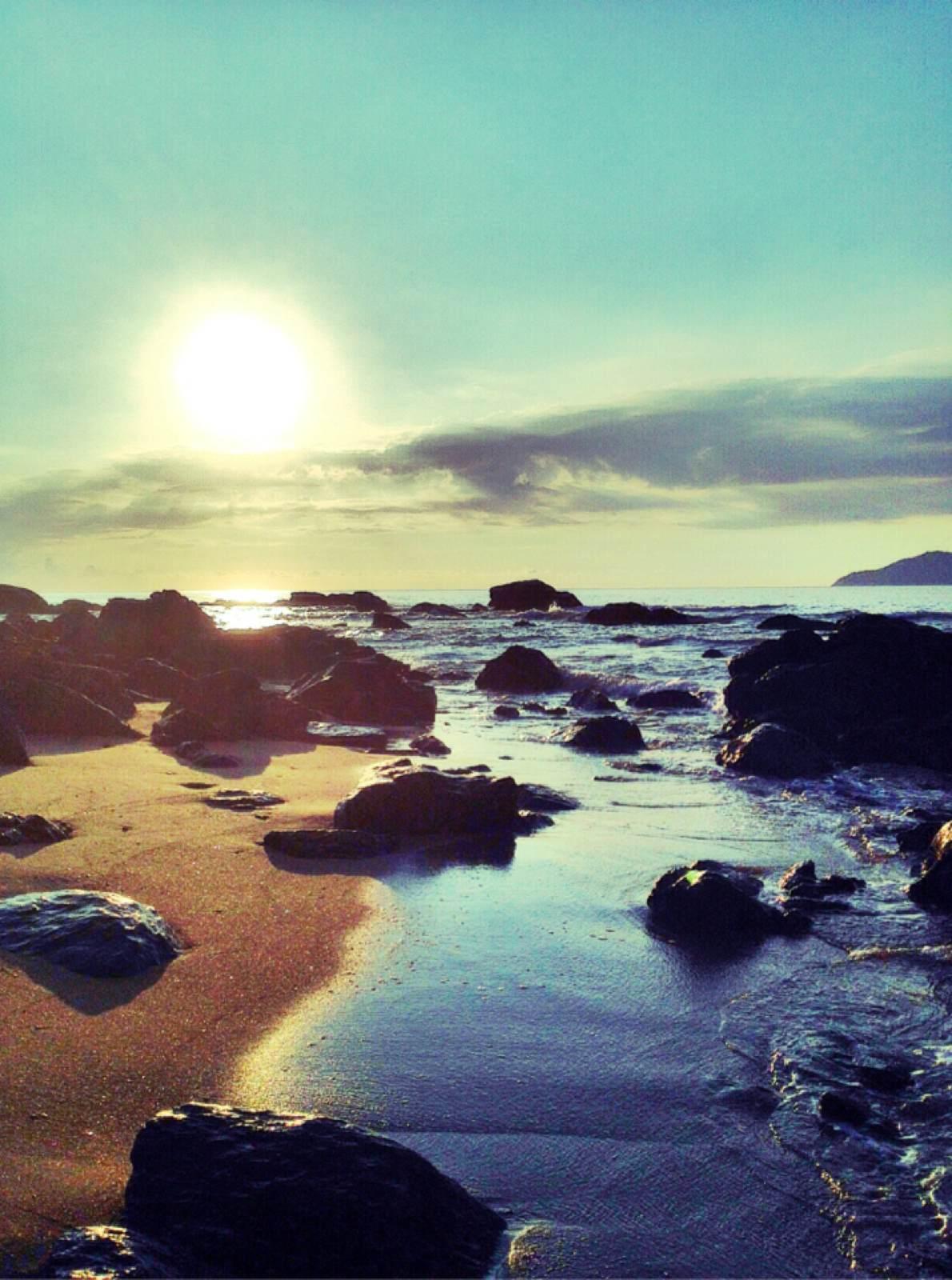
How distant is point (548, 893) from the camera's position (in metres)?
6.57

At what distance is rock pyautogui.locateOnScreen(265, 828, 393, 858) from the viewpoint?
7.27m

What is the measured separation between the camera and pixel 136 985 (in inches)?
182

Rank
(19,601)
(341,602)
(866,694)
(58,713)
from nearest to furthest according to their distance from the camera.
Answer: (58,713) → (866,694) → (19,601) → (341,602)

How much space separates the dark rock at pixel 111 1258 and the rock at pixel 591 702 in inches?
639

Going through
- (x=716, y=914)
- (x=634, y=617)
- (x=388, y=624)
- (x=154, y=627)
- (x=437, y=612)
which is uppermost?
(x=437, y=612)

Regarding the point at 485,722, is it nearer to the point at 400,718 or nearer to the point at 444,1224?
the point at 400,718

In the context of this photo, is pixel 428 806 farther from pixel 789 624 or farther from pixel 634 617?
pixel 634 617

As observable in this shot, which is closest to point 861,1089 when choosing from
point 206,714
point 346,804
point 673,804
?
point 346,804

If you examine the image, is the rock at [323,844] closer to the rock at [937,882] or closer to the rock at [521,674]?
the rock at [937,882]

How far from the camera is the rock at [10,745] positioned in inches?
388

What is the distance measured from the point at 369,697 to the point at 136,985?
1296cm

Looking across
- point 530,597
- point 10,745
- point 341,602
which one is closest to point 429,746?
point 10,745

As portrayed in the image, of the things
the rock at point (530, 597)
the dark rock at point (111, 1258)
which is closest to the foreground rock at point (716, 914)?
the dark rock at point (111, 1258)

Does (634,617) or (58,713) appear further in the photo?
(634,617)
